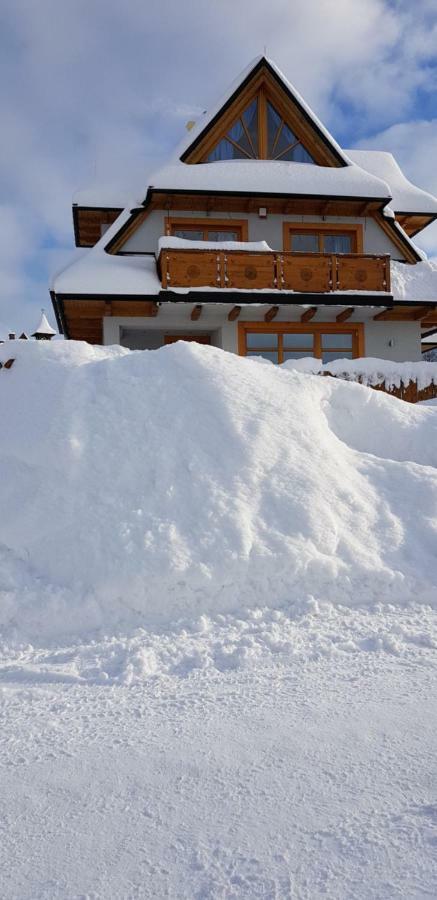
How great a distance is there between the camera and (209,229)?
1722 cm

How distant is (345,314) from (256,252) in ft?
9.82

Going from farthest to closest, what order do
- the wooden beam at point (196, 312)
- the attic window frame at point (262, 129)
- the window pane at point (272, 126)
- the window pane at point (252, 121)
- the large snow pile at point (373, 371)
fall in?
the window pane at point (272, 126)
the window pane at point (252, 121)
the attic window frame at point (262, 129)
the wooden beam at point (196, 312)
the large snow pile at point (373, 371)

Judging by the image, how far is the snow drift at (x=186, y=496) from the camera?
4.98 metres

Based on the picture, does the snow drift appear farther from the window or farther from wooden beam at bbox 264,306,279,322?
the window

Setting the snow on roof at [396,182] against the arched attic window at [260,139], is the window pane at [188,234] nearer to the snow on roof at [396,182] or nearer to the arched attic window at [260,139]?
the arched attic window at [260,139]

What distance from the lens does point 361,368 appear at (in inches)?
504

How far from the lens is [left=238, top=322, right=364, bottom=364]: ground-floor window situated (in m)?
17.0

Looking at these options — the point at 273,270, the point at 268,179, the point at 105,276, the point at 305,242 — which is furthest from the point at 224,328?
the point at 268,179

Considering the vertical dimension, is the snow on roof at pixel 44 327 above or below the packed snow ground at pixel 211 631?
above

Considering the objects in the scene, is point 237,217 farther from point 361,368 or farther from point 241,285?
point 361,368

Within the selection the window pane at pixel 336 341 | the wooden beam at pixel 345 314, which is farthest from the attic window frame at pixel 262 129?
the window pane at pixel 336 341

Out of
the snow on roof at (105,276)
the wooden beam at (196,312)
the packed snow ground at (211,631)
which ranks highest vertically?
the snow on roof at (105,276)

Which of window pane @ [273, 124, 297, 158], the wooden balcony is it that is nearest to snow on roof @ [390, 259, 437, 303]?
the wooden balcony

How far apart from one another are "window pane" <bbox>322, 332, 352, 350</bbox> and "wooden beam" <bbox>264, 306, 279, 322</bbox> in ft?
5.73
